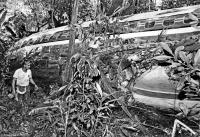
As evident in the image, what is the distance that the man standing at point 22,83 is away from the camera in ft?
30.6

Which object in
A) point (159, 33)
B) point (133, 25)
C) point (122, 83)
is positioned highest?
point (133, 25)

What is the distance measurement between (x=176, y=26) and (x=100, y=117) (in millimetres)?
2865

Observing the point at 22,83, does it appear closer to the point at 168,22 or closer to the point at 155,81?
the point at 155,81

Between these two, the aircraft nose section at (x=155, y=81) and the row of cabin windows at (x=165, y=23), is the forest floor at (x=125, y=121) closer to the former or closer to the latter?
the aircraft nose section at (x=155, y=81)

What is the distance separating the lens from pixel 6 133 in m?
6.87

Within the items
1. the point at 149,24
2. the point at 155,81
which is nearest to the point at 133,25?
the point at 149,24

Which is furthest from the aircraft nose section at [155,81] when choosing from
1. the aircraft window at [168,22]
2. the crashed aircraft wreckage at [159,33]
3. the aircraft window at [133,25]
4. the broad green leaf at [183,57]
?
the broad green leaf at [183,57]

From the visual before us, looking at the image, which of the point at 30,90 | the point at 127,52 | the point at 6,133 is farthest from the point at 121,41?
the point at 30,90

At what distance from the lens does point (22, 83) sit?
30.7 ft

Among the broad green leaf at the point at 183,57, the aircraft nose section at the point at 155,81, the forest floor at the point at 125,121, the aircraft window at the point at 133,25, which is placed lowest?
the forest floor at the point at 125,121

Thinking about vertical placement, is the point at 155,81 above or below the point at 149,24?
below

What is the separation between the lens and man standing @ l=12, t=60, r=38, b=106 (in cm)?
931

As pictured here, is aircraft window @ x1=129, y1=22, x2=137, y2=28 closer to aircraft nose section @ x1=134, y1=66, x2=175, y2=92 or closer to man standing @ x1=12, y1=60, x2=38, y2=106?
Result: aircraft nose section @ x1=134, y1=66, x2=175, y2=92

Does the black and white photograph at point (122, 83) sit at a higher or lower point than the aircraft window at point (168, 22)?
lower
